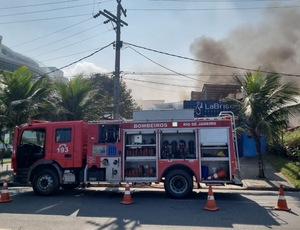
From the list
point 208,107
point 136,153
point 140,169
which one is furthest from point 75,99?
point 208,107

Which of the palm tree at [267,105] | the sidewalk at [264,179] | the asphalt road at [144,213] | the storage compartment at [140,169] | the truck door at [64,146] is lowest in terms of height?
the asphalt road at [144,213]

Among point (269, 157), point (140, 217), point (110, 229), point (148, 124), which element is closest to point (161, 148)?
point (148, 124)

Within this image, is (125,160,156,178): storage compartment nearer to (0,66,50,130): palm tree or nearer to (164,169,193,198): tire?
(164,169,193,198): tire

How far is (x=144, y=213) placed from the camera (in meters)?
7.71

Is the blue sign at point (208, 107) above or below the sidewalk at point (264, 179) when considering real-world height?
above

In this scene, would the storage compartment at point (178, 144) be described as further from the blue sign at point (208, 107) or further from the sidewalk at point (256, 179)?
the blue sign at point (208, 107)

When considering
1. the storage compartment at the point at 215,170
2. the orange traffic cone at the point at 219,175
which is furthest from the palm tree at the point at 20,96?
the orange traffic cone at the point at 219,175

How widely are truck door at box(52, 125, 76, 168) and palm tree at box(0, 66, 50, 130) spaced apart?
600cm

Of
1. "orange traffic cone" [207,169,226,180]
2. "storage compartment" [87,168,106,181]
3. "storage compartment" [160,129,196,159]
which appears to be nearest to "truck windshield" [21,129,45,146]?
"storage compartment" [87,168,106,181]

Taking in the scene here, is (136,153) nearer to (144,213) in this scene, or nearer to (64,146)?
(64,146)

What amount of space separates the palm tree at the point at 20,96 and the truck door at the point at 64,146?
6003mm

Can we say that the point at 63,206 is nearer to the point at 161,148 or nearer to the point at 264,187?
the point at 161,148

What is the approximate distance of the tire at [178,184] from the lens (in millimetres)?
9648

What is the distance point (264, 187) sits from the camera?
1217 cm
